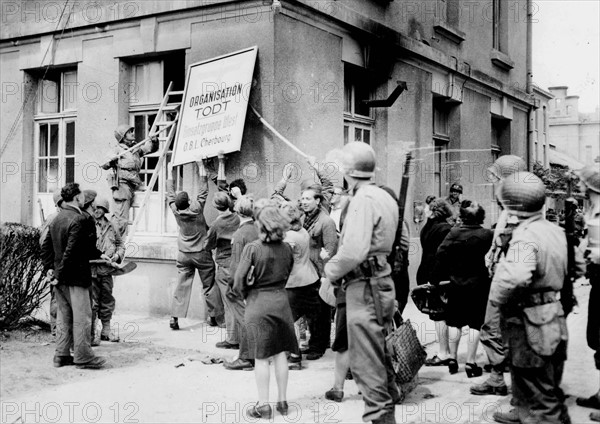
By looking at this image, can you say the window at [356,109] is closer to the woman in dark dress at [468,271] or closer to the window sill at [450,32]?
the window sill at [450,32]

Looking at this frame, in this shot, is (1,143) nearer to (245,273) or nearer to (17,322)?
(17,322)

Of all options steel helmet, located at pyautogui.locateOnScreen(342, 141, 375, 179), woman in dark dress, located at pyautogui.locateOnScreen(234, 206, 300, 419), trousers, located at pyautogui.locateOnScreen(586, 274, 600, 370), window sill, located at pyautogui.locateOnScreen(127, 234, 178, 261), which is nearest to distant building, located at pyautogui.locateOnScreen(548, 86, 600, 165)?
window sill, located at pyautogui.locateOnScreen(127, 234, 178, 261)

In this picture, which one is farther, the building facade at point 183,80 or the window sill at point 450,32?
the window sill at point 450,32

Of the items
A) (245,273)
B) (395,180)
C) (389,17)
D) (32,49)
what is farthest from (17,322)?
(389,17)

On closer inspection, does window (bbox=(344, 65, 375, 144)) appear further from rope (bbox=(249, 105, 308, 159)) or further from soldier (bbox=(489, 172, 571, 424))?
soldier (bbox=(489, 172, 571, 424))

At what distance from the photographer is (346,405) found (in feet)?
17.9

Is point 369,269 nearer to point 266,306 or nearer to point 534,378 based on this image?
point 266,306

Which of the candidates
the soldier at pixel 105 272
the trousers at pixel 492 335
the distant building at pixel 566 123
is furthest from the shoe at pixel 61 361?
the distant building at pixel 566 123

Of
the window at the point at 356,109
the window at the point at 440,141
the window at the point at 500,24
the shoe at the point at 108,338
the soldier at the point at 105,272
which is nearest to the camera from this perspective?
the soldier at the point at 105,272

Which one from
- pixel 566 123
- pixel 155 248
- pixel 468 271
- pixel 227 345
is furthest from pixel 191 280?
pixel 566 123

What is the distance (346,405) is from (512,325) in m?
1.64

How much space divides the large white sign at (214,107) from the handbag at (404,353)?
4.16 m

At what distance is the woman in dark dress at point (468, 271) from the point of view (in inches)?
238

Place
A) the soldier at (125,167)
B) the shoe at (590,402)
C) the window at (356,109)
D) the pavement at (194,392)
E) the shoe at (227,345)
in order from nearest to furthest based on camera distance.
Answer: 1. the pavement at (194,392)
2. the shoe at (590,402)
3. the shoe at (227,345)
4. the soldier at (125,167)
5. the window at (356,109)
